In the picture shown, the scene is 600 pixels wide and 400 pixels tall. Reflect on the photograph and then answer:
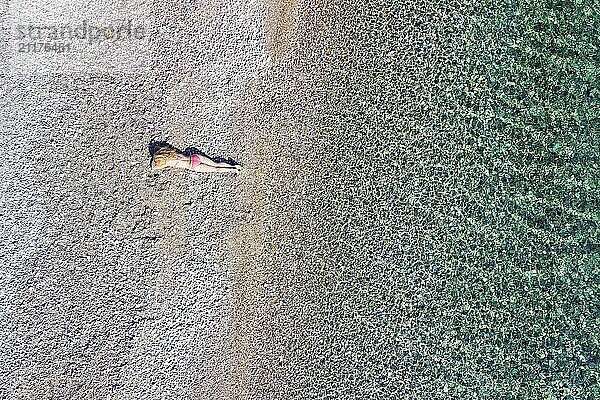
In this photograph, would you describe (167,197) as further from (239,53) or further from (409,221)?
(409,221)

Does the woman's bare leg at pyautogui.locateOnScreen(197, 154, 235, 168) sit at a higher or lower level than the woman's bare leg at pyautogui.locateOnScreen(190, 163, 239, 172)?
higher

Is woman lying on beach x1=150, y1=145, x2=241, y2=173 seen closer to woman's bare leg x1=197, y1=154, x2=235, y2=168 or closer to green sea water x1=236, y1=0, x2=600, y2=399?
woman's bare leg x1=197, y1=154, x2=235, y2=168

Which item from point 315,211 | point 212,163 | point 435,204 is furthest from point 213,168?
point 435,204

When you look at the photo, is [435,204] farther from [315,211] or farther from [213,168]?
[213,168]

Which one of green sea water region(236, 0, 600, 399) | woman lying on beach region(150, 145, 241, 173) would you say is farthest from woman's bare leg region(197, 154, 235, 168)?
green sea water region(236, 0, 600, 399)

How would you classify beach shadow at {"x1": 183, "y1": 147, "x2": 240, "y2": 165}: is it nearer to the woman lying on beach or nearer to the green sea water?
the woman lying on beach

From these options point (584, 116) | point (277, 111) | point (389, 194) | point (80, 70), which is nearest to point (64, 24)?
point (80, 70)
